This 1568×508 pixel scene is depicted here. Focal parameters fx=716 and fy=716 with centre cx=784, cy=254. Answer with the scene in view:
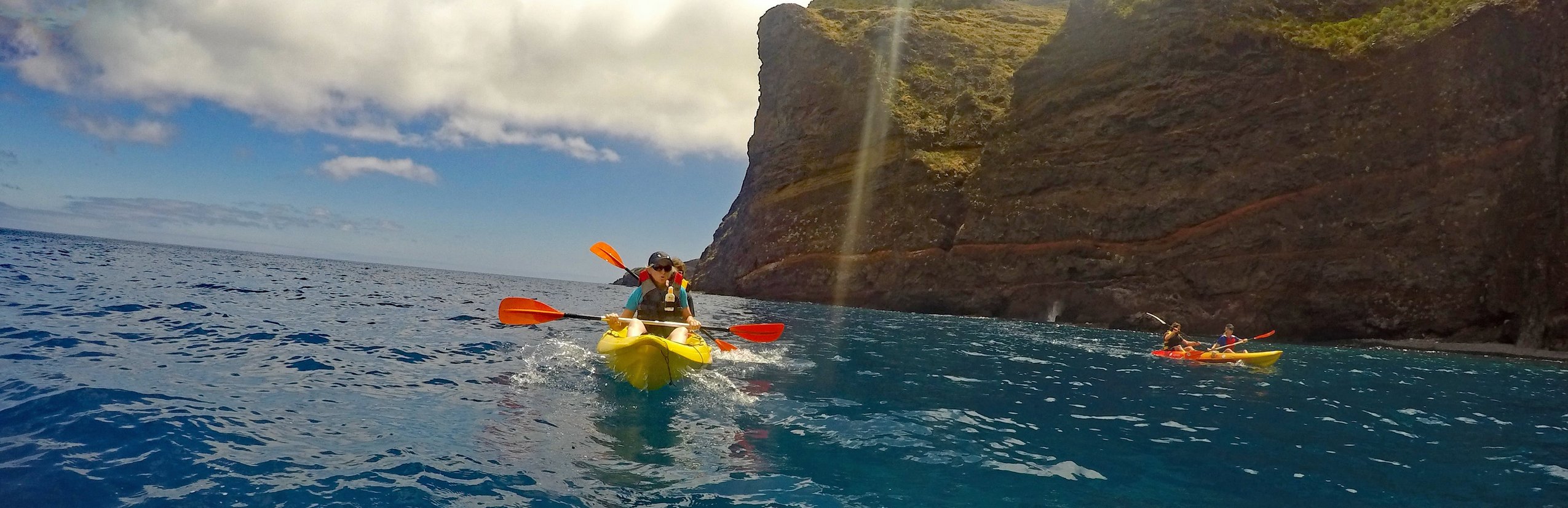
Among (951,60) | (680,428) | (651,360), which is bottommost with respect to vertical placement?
(680,428)

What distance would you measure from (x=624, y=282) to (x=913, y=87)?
53.0 metres

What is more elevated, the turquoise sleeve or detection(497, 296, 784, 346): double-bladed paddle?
the turquoise sleeve

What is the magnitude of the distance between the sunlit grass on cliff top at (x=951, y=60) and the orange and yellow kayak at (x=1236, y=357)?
27.1 metres

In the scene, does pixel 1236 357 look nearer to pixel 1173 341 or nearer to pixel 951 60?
pixel 1173 341

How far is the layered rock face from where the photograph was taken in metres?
28.4

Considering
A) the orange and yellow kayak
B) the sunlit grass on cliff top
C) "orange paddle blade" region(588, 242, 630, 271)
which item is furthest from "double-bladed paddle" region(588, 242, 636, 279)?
the sunlit grass on cliff top

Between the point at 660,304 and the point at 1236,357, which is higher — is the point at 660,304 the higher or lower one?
the higher one

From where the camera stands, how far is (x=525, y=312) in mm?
11008

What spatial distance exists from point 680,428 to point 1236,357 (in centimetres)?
1593

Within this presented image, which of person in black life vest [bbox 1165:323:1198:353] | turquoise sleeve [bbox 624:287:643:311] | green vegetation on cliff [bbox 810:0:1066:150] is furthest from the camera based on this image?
green vegetation on cliff [bbox 810:0:1066:150]

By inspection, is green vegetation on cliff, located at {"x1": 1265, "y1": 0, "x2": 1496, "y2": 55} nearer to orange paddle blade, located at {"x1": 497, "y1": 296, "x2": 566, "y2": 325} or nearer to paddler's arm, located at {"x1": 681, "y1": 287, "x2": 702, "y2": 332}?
paddler's arm, located at {"x1": 681, "y1": 287, "x2": 702, "y2": 332}

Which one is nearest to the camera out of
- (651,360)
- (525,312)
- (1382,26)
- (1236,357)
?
(651,360)

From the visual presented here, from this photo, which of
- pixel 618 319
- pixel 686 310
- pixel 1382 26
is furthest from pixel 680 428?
pixel 1382 26

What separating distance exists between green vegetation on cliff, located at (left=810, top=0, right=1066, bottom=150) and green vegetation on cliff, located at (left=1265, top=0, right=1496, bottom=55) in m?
13.9
